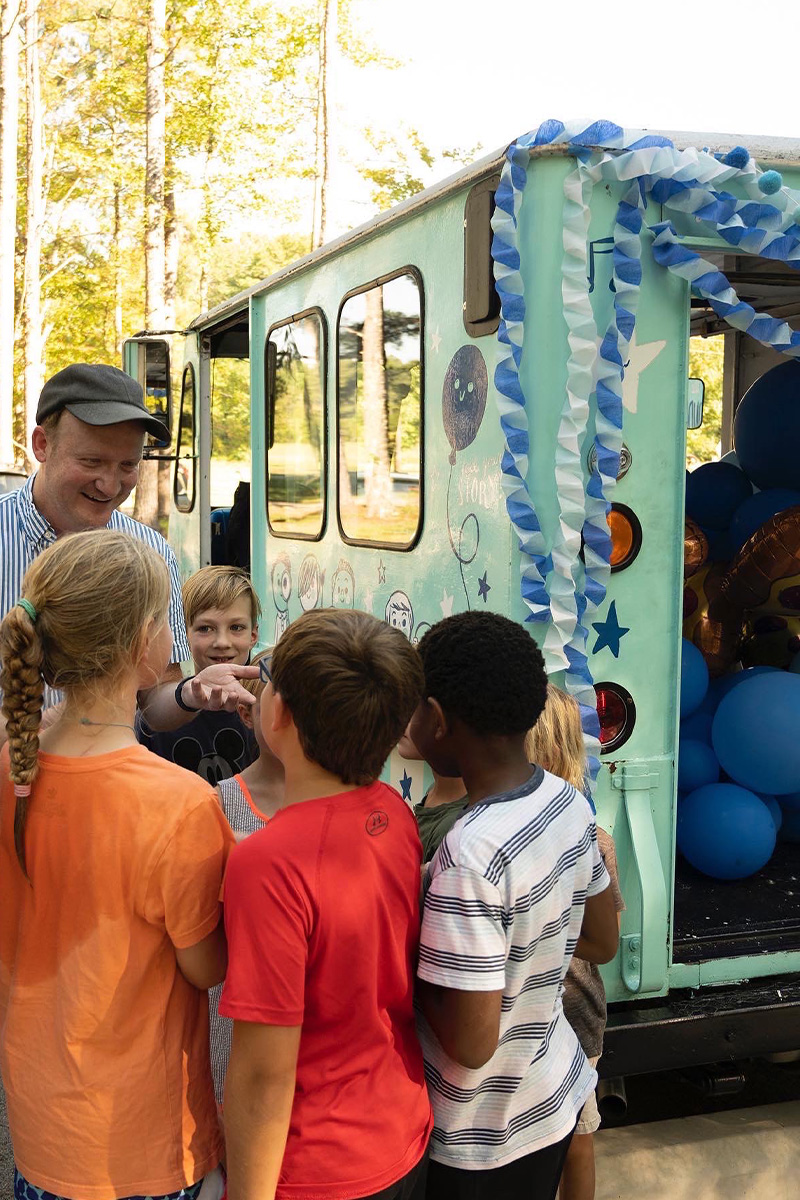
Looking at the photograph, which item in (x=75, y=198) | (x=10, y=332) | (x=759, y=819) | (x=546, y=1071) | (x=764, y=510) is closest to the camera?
(x=546, y=1071)

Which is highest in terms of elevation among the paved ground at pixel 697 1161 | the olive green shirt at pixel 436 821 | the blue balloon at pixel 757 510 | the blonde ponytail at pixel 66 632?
the blue balloon at pixel 757 510

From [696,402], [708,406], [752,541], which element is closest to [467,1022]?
[752,541]

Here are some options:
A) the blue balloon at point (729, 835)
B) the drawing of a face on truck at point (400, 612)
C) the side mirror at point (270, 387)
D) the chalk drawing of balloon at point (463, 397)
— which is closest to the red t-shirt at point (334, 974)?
the chalk drawing of balloon at point (463, 397)

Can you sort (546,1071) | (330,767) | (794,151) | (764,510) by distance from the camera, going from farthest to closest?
(764,510) → (794,151) → (546,1071) → (330,767)

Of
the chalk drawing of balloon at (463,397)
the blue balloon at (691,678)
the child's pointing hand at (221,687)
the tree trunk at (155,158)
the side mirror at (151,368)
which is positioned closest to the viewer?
the child's pointing hand at (221,687)

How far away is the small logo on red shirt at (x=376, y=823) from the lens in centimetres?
180

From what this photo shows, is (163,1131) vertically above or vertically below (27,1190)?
above

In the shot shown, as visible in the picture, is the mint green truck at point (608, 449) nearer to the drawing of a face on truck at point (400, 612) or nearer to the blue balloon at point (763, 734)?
the drawing of a face on truck at point (400, 612)

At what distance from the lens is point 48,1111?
1.81 metres

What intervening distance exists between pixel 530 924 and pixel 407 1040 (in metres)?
0.27

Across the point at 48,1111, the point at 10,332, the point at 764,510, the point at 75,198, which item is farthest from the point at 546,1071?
the point at 75,198

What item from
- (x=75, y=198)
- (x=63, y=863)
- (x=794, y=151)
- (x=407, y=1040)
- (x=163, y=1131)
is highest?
(x=75, y=198)

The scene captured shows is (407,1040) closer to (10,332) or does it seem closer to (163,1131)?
(163,1131)

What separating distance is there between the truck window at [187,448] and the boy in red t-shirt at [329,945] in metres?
5.27
